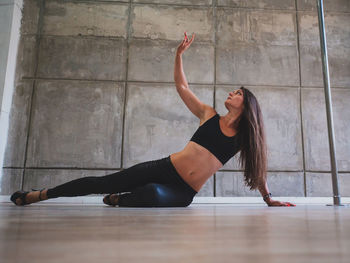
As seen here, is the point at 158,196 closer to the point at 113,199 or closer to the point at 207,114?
the point at 113,199

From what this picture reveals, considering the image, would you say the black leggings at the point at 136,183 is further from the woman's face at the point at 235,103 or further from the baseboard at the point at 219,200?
the baseboard at the point at 219,200

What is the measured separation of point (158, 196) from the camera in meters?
1.82

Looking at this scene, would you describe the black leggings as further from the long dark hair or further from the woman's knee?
the long dark hair

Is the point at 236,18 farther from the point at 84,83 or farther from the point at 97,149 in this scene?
the point at 97,149

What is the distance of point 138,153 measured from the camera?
11.3 feet

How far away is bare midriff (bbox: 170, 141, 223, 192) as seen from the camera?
1980 millimetres

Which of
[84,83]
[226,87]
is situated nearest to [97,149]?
[84,83]

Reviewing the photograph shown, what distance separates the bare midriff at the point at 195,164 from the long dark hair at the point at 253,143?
0.78 feet

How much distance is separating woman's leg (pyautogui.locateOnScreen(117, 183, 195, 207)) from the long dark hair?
0.46m

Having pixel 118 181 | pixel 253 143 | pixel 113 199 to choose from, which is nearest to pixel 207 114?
pixel 253 143

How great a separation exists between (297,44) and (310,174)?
1.64 metres

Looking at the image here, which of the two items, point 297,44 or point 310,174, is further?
point 297,44

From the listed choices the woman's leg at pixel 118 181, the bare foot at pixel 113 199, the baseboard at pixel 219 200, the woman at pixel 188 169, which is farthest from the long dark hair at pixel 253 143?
the baseboard at pixel 219 200

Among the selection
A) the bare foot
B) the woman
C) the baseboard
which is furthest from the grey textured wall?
the woman
